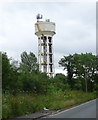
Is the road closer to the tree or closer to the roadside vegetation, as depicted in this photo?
the roadside vegetation

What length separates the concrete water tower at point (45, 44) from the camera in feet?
292

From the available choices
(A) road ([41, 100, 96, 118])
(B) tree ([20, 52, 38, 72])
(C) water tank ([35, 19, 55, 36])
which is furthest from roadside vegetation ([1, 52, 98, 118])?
(C) water tank ([35, 19, 55, 36])

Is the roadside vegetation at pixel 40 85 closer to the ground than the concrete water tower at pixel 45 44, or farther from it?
closer to the ground

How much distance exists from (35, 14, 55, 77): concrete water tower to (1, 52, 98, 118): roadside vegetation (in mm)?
4911

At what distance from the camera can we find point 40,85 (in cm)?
4712

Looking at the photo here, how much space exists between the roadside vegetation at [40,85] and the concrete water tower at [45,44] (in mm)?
4911

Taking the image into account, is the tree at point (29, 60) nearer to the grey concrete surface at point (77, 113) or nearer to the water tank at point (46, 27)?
the water tank at point (46, 27)

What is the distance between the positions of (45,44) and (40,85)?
142 ft

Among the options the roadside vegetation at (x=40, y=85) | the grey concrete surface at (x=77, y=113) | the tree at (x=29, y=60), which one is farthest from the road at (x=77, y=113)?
the tree at (x=29, y=60)

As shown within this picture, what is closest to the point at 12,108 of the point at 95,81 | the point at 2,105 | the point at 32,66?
the point at 2,105

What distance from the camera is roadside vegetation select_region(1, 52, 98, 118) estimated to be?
78.6 ft

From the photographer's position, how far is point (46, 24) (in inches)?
3524

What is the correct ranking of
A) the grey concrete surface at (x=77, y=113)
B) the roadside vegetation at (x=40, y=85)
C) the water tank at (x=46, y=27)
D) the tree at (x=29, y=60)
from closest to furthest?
the grey concrete surface at (x=77, y=113) → the roadside vegetation at (x=40, y=85) → the water tank at (x=46, y=27) → the tree at (x=29, y=60)

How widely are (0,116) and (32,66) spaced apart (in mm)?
92648
